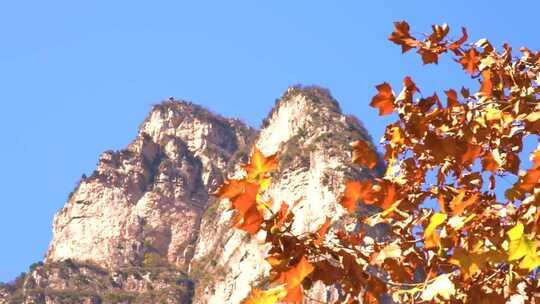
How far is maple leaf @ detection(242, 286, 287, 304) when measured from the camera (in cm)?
242

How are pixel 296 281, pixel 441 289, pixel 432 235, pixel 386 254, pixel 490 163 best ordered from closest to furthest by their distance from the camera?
pixel 296 281, pixel 441 289, pixel 432 235, pixel 386 254, pixel 490 163

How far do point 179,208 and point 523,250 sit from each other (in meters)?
66.3

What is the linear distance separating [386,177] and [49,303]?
53.8 metres

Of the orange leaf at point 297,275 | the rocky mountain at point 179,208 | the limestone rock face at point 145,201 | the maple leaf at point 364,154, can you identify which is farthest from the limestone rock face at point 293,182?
the orange leaf at point 297,275

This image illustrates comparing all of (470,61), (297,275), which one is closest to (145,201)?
(470,61)

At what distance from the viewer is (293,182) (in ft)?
175

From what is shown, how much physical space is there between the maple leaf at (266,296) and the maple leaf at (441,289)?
1.49 ft

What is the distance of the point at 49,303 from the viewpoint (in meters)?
53.8

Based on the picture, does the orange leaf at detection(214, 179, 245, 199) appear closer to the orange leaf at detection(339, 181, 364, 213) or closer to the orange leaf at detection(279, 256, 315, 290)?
the orange leaf at detection(279, 256, 315, 290)

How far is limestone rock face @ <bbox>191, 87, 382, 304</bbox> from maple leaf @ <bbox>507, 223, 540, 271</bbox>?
124ft

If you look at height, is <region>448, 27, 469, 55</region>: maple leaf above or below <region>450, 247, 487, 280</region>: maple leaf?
above

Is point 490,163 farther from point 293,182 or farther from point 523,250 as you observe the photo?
point 293,182

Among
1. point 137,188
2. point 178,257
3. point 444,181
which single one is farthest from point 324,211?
point 444,181

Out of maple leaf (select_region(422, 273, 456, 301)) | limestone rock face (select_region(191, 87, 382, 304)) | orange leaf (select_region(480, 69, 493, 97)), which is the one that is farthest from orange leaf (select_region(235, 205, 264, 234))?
limestone rock face (select_region(191, 87, 382, 304))
